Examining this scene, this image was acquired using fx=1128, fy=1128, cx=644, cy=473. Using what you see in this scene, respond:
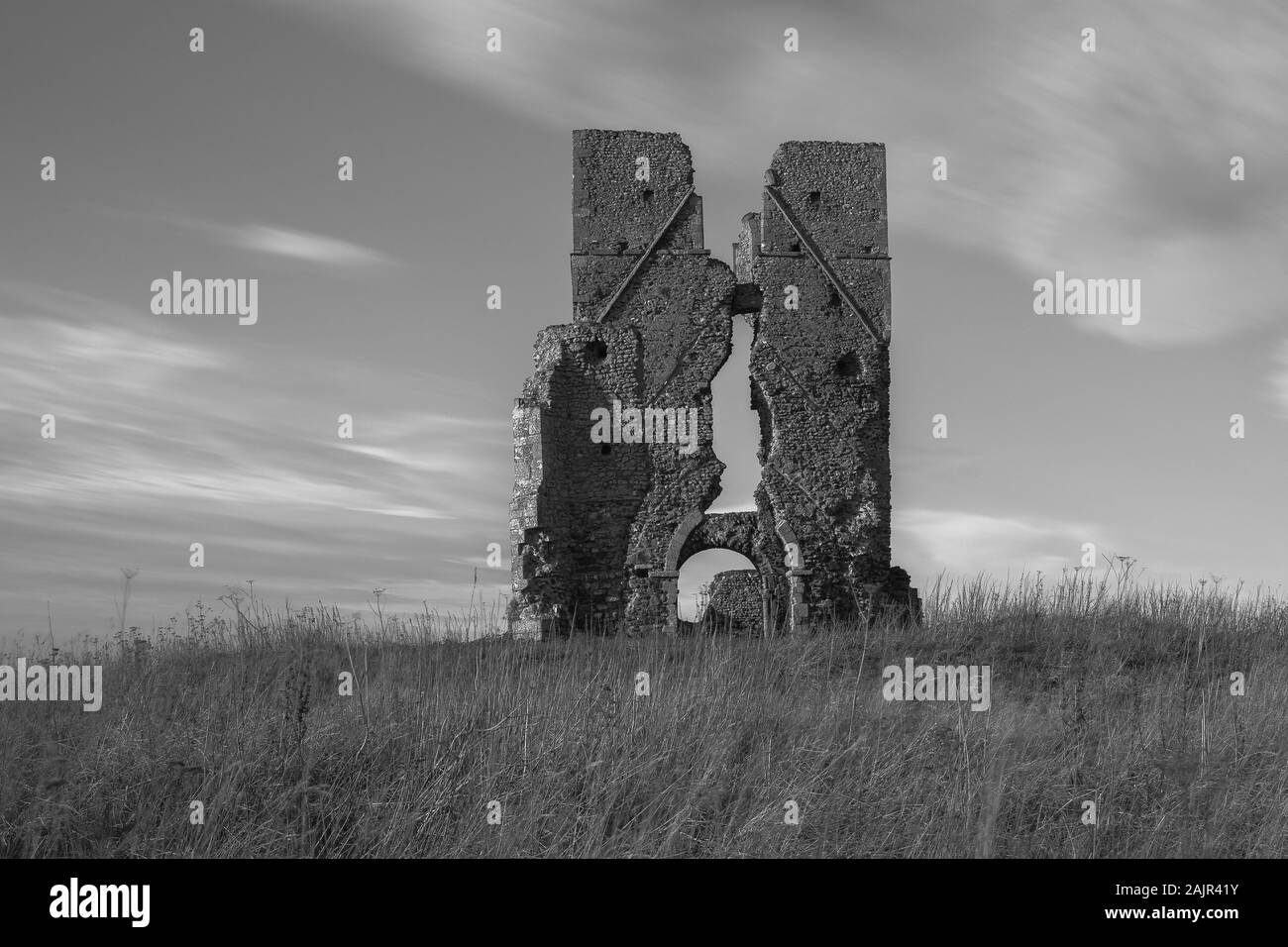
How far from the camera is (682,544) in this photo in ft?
63.4

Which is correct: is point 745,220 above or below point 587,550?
above

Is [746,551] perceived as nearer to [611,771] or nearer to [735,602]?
[735,602]

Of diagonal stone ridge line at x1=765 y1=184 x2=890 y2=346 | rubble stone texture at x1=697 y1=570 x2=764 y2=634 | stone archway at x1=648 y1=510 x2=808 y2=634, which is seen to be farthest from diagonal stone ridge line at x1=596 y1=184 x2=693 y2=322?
rubble stone texture at x1=697 y1=570 x2=764 y2=634

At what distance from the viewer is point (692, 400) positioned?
1992cm

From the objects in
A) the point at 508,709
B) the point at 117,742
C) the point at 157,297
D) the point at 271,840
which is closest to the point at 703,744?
the point at 508,709

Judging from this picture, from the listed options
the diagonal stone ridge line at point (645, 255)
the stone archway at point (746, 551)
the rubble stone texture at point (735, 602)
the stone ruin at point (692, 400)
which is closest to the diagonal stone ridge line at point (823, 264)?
the stone ruin at point (692, 400)

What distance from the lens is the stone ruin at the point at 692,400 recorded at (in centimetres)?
1923

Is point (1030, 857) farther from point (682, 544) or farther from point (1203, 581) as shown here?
point (682, 544)

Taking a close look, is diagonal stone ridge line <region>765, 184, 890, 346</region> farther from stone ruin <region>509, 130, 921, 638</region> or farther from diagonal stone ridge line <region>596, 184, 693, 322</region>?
diagonal stone ridge line <region>596, 184, 693, 322</region>

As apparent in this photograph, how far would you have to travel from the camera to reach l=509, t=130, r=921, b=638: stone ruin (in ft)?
63.1

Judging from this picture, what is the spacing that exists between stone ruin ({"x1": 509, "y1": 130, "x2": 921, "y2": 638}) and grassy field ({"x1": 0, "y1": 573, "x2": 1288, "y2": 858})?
10067 millimetres

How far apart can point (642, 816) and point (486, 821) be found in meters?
0.85

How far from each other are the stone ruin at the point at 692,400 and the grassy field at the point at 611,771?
10067 millimetres
